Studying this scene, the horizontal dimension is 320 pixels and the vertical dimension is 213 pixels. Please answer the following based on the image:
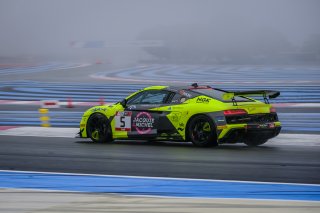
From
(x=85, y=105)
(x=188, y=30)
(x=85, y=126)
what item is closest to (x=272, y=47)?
(x=188, y=30)

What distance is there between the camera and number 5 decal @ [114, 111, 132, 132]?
43.6 ft

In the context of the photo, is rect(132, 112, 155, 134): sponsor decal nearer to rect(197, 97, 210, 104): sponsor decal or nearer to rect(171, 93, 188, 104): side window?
rect(171, 93, 188, 104): side window

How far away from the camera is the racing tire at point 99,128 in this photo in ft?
44.7

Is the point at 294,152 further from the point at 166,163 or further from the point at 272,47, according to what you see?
the point at 272,47

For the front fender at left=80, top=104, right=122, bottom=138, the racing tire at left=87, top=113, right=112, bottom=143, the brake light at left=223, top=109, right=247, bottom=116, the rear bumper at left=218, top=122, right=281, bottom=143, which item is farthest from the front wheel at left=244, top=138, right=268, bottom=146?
the racing tire at left=87, top=113, right=112, bottom=143

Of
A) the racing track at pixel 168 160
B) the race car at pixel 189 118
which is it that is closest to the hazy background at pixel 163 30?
the race car at pixel 189 118

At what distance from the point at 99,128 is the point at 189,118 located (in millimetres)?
2095

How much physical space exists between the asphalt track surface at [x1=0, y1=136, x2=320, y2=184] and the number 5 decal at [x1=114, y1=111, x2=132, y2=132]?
31cm

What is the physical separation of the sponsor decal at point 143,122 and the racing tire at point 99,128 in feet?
2.14

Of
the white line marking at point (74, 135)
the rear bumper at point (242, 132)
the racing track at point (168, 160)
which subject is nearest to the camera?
the racing track at point (168, 160)

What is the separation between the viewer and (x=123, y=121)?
43.8 ft

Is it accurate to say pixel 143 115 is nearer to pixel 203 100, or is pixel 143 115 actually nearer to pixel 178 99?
pixel 178 99

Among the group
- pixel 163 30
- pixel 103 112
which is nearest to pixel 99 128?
pixel 103 112

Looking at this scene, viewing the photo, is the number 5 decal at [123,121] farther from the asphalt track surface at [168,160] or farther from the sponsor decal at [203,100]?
the sponsor decal at [203,100]
